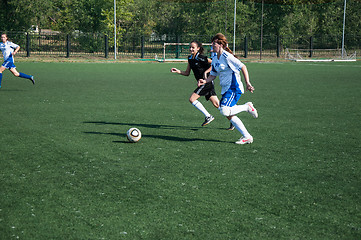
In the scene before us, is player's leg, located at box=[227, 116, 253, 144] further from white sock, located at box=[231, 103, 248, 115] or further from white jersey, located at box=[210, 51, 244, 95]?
white jersey, located at box=[210, 51, 244, 95]

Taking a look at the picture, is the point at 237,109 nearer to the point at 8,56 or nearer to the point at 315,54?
the point at 8,56

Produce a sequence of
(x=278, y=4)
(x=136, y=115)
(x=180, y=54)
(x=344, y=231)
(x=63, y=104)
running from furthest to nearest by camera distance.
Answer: (x=278, y=4) → (x=180, y=54) → (x=63, y=104) → (x=136, y=115) → (x=344, y=231)

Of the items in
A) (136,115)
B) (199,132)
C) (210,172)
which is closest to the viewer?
(210,172)

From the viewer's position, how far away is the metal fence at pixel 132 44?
4225 centimetres

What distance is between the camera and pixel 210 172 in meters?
5.82

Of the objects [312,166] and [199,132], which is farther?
[199,132]

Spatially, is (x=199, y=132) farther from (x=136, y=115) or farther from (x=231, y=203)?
(x=231, y=203)

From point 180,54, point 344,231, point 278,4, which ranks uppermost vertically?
point 278,4

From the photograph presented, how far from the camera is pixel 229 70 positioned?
25.1ft

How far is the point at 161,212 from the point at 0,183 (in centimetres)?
227

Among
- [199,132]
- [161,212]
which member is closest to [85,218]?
[161,212]

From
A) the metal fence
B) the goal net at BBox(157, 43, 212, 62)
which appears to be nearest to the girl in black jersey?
the metal fence

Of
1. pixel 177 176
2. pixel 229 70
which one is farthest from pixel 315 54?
pixel 177 176

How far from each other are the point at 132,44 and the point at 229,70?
40.3 meters
